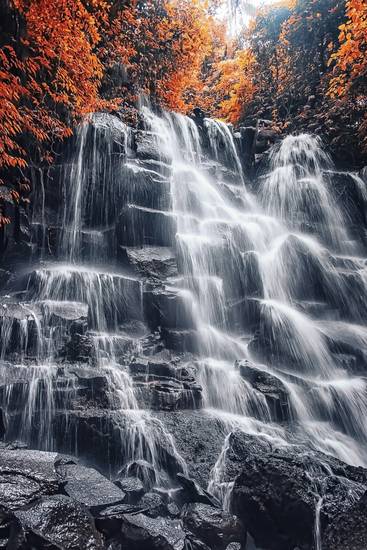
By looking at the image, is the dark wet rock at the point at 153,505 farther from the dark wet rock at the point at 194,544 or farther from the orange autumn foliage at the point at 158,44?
the orange autumn foliage at the point at 158,44

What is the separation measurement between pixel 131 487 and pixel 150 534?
3.17 ft

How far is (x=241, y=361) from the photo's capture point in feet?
27.3

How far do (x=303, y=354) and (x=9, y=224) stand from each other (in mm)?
8422

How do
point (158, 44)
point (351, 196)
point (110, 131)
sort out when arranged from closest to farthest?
point (110, 131)
point (351, 196)
point (158, 44)

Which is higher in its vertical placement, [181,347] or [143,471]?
[181,347]

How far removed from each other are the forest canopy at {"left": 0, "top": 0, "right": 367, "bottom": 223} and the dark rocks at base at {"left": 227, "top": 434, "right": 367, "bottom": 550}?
25.5 feet

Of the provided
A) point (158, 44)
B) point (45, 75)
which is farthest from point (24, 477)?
point (158, 44)

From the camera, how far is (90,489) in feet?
14.3

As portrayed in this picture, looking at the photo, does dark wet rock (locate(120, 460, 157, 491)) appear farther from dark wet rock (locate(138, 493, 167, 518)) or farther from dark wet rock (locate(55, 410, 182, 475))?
dark wet rock (locate(138, 493, 167, 518))

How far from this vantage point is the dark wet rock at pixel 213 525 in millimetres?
4152

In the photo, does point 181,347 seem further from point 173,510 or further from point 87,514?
point 87,514

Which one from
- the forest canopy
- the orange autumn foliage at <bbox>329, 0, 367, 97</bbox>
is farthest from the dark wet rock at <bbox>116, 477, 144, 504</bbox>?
the orange autumn foliage at <bbox>329, 0, 367, 97</bbox>

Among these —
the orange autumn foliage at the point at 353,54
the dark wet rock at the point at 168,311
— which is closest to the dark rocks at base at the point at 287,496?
the dark wet rock at the point at 168,311

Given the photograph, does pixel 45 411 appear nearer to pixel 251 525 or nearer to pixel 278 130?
pixel 251 525
